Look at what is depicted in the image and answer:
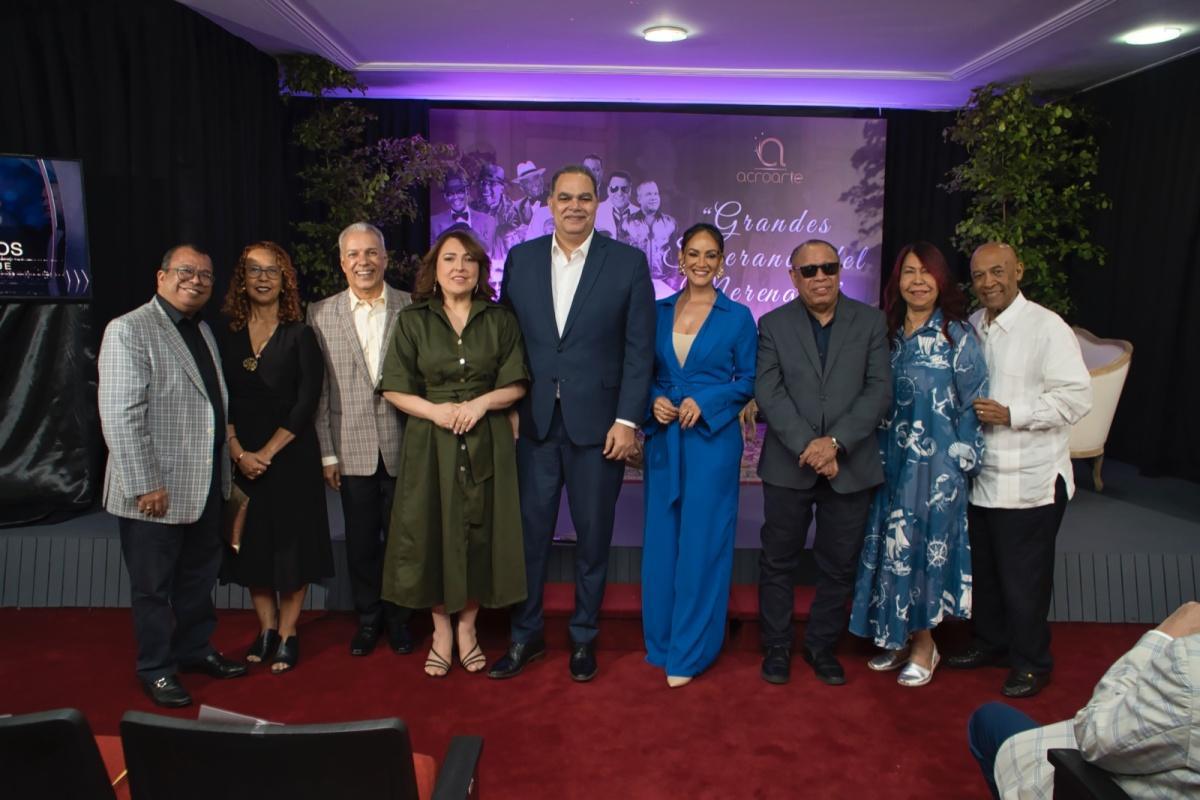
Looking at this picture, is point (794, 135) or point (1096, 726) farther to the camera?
point (794, 135)

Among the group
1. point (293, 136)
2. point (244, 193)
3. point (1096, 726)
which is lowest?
point (1096, 726)

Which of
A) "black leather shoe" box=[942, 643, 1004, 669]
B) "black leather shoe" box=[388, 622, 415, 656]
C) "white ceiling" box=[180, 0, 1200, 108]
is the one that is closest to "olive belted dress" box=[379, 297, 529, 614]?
"black leather shoe" box=[388, 622, 415, 656]

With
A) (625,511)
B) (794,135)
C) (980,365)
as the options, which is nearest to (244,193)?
(625,511)

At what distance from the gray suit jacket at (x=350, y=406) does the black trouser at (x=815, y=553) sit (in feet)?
4.41

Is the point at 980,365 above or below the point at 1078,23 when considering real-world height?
below

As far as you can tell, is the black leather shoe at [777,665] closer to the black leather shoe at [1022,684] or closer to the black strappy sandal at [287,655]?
the black leather shoe at [1022,684]

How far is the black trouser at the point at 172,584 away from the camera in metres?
2.91

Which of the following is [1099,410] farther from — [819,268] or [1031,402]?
[819,268]

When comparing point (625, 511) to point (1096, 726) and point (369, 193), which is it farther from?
point (1096, 726)

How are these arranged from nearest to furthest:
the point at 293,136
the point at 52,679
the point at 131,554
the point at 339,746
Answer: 1. the point at 339,746
2. the point at 131,554
3. the point at 52,679
4. the point at 293,136

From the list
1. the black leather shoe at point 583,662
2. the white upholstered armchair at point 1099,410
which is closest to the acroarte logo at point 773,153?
the white upholstered armchair at point 1099,410

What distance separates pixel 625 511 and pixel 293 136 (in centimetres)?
424

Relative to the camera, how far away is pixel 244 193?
591cm

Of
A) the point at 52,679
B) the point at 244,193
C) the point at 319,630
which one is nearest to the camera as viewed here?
the point at 52,679
